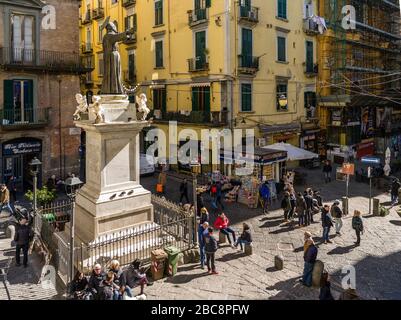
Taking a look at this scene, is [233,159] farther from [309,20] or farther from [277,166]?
[309,20]

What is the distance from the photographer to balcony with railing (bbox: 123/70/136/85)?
33844 mm

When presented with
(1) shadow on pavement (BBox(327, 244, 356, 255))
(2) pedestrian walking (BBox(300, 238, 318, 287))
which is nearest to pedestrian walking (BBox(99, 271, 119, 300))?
(2) pedestrian walking (BBox(300, 238, 318, 287))

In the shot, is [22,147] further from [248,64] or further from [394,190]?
[394,190]

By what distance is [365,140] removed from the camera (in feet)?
121

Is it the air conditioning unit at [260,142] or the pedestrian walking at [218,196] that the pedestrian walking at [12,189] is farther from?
the air conditioning unit at [260,142]

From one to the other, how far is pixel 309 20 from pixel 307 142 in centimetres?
930

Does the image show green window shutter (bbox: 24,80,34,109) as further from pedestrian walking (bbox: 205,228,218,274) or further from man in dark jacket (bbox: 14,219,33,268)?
pedestrian walking (bbox: 205,228,218,274)

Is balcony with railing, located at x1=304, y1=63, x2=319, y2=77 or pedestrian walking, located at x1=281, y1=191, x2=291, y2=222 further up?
balcony with railing, located at x1=304, y1=63, x2=319, y2=77

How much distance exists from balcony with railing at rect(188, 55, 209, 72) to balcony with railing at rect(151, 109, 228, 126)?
287 centimetres

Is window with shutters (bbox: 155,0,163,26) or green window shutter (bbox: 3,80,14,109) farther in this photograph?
window with shutters (bbox: 155,0,163,26)

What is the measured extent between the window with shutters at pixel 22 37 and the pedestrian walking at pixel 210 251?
16087 mm

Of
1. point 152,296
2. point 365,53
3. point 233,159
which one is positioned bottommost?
point 152,296

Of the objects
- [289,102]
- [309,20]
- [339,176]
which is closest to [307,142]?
[289,102]

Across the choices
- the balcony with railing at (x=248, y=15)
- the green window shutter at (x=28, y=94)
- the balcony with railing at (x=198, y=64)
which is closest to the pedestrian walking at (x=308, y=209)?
the balcony with railing at (x=198, y=64)
